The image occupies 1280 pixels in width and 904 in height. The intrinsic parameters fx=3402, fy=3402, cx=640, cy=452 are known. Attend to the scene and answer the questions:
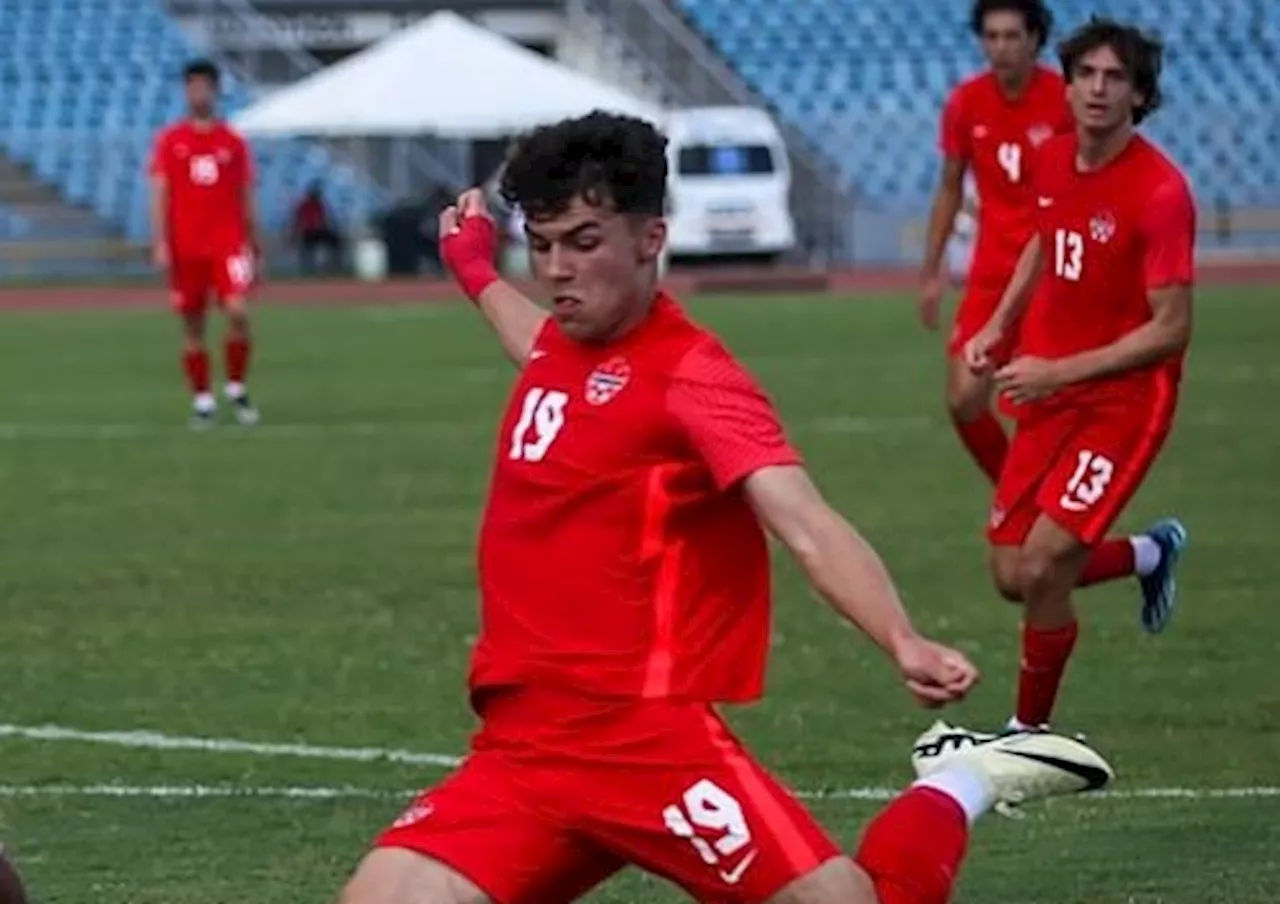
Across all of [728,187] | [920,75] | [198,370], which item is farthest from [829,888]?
[920,75]

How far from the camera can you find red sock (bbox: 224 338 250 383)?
21734mm

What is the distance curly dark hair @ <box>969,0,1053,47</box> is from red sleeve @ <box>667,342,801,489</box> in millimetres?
6896

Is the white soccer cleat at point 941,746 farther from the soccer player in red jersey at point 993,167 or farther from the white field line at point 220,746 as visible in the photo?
the soccer player in red jersey at point 993,167

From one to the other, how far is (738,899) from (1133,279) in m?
4.45

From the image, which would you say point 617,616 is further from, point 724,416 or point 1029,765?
point 1029,765

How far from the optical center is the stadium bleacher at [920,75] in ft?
158

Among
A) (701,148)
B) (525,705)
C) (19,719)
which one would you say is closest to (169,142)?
(19,719)

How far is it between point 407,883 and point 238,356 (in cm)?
1628

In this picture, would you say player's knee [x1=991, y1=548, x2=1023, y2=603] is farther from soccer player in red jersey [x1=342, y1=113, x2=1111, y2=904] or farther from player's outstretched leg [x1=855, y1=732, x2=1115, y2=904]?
soccer player in red jersey [x1=342, y1=113, x2=1111, y2=904]

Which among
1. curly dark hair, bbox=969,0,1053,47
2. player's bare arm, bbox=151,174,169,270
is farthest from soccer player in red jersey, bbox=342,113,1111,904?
player's bare arm, bbox=151,174,169,270

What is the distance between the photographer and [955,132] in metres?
13.4

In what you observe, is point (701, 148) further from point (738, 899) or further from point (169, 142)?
point (738, 899)

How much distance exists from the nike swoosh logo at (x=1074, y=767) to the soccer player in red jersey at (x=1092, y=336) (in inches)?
119

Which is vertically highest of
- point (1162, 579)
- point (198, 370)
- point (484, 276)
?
point (484, 276)
